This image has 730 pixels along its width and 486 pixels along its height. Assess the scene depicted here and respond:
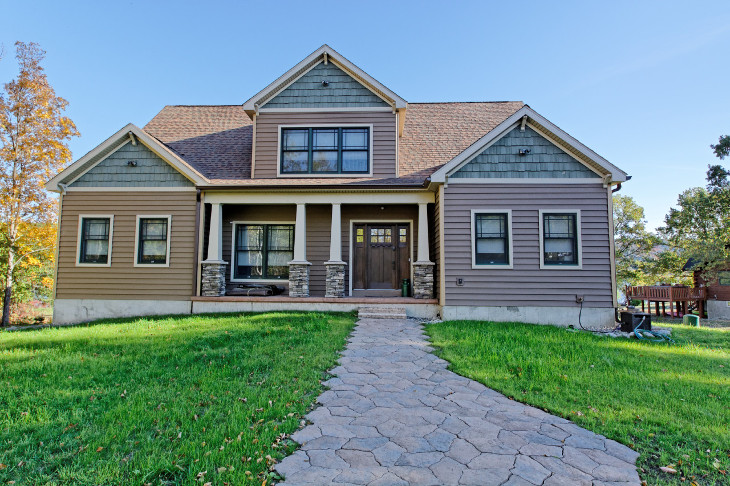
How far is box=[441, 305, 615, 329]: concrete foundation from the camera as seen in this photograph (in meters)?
8.73

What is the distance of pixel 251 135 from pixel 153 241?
15.8 feet

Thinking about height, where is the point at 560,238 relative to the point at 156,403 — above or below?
above

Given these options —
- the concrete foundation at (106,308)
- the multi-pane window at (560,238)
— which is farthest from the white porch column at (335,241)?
the multi-pane window at (560,238)

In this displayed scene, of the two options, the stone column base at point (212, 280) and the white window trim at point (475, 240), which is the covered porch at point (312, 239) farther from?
the white window trim at point (475, 240)

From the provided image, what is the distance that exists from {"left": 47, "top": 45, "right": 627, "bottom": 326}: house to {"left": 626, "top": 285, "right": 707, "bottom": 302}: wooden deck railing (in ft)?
61.4

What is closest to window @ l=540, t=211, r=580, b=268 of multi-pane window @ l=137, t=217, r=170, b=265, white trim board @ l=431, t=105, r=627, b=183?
white trim board @ l=431, t=105, r=627, b=183

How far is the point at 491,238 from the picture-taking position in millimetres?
9078

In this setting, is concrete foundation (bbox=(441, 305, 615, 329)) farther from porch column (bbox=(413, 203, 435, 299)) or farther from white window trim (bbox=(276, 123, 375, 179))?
white window trim (bbox=(276, 123, 375, 179))

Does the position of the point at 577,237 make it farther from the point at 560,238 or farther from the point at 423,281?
the point at 423,281

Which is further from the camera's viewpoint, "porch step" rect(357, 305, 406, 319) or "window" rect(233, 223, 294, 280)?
"window" rect(233, 223, 294, 280)

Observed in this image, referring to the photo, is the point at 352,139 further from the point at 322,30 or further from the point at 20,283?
the point at 20,283

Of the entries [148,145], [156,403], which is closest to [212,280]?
[148,145]

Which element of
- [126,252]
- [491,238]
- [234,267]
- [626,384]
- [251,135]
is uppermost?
[251,135]

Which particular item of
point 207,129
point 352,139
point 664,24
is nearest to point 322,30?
point 352,139
